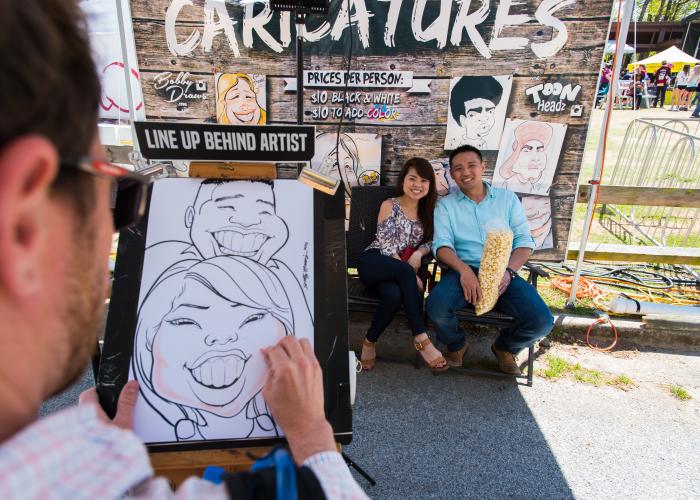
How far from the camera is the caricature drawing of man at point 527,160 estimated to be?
3.00 m

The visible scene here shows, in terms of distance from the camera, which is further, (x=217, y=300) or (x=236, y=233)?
(x=236, y=233)

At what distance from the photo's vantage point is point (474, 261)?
9.54 ft

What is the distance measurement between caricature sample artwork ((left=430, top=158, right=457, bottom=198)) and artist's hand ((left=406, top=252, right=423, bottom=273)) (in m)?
0.57

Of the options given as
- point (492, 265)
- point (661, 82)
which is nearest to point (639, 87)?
point (661, 82)

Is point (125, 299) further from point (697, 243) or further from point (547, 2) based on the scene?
point (697, 243)

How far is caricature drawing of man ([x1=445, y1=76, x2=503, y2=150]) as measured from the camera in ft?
9.68

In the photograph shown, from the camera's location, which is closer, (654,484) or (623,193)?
(654,484)

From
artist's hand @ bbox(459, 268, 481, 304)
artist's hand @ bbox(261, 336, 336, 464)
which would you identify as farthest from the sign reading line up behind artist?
artist's hand @ bbox(459, 268, 481, 304)

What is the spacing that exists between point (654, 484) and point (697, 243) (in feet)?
11.8

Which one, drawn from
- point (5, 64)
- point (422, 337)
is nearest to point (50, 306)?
point (5, 64)

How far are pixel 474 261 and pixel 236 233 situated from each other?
193 cm

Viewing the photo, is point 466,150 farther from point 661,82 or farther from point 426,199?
point 661,82

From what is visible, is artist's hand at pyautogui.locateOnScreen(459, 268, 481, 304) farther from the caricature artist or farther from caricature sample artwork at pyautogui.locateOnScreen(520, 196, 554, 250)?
the caricature artist

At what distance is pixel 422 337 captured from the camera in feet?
8.95
